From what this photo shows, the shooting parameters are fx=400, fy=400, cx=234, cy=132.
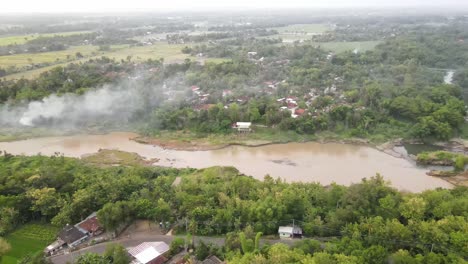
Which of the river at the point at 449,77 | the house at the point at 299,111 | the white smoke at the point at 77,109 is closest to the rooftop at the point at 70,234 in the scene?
the white smoke at the point at 77,109

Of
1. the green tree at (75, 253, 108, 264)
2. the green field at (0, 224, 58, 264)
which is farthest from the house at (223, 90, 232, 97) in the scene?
the green tree at (75, 253, 108, 264)

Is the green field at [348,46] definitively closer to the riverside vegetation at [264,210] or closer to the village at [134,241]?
the riverside vegetation at [264,210]

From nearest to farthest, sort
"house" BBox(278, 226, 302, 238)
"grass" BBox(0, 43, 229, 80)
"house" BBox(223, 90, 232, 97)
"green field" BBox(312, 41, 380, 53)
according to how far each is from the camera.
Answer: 1. "house" BBox(278, 226, 302, 238)
2. "house" BBox(223, 90, 232, 97)
3. "grass" BBox(0, 43, 229, 80)
4. "green field" BBox(312, 41, 380, 53)

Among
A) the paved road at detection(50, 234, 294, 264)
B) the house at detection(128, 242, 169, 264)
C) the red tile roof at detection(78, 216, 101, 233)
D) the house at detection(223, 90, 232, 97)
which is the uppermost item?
the house at detection(223, 90, 232, 97)

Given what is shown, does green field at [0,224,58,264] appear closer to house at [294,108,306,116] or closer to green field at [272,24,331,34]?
house at [294,108,306,116]

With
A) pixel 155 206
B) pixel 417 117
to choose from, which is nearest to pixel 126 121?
pixel 155 206

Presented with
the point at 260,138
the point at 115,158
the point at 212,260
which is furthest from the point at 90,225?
the point at 260,138
